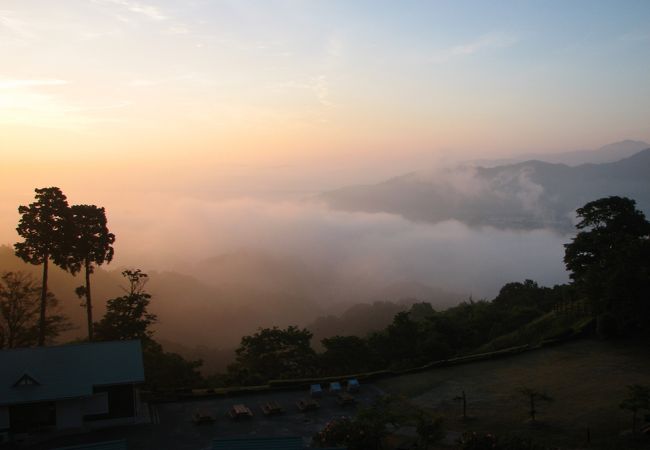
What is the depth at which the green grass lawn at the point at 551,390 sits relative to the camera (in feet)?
82.8

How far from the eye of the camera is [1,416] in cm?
2809

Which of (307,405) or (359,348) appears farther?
(359,348)

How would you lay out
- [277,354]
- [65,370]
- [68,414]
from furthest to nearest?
[277,354], [65,370], [68,414]

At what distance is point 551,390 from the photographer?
3145cm

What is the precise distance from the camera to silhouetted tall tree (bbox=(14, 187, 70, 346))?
3825 centimetres

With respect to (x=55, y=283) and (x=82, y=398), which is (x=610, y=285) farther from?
(x=55, y=283)

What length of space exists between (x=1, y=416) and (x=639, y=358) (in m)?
37.3

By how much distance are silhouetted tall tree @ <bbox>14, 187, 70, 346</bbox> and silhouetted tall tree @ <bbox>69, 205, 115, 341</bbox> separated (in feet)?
2.06

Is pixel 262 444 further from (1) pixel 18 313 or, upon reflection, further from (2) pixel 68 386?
(1) pixel 18 313

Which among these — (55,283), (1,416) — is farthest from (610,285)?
(55,283)

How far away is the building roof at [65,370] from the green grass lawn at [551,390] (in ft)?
54.7

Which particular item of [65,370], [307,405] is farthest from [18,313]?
[307,405]

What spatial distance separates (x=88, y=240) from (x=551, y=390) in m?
32.8

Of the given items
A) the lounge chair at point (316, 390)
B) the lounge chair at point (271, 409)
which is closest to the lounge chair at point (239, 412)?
the lounge chair at point (271, 409)
